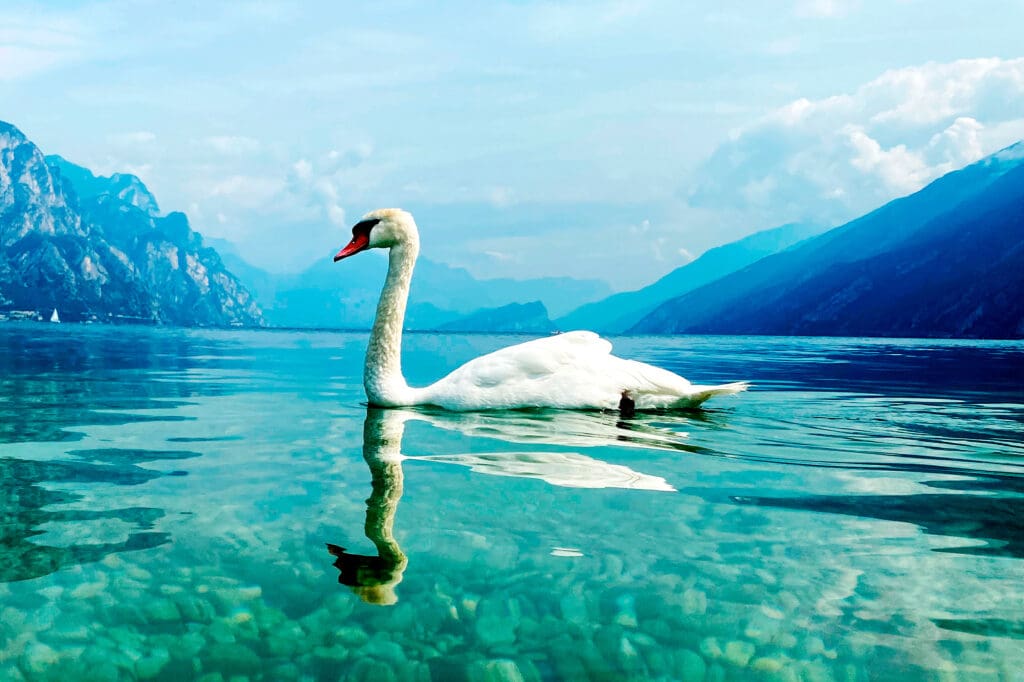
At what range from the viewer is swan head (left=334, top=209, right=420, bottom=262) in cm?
1234

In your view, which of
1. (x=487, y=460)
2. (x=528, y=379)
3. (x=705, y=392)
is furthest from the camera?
(x=705, y=392)

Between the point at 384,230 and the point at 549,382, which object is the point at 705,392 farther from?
the point at 384,230

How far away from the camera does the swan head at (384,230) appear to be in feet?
40.5

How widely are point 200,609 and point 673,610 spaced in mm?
2338

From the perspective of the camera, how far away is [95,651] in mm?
3645

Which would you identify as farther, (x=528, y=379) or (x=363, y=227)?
(x=363, y=227)

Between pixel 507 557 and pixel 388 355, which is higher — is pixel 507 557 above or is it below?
below

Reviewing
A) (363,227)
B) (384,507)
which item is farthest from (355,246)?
(384,507)

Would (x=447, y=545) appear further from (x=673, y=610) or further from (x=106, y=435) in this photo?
(x=106, y=435)

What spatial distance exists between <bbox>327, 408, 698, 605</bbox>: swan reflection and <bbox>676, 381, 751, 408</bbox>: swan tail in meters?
1.25

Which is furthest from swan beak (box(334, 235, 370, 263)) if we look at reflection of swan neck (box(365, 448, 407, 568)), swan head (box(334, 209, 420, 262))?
reflection of swan neck (box(365, 448, 407, 568))

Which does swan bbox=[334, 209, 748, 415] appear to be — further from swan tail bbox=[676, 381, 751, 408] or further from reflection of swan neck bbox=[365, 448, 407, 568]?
reflection of swan neck bbox=[365, 448, 407, 568]

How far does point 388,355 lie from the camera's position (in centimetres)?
1194

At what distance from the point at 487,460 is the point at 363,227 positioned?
225 inches
